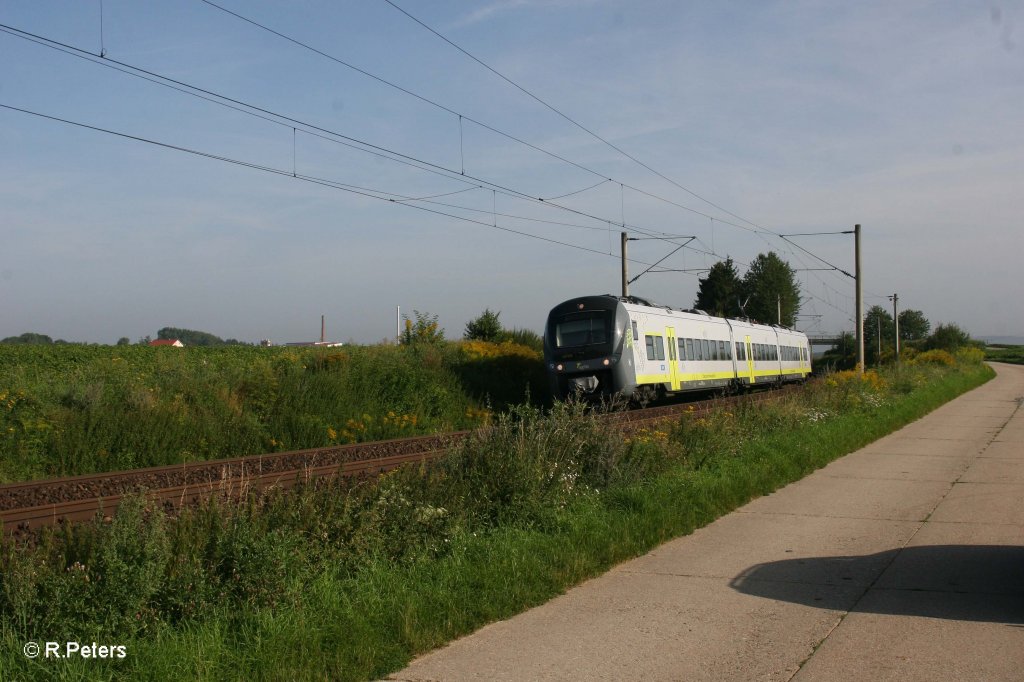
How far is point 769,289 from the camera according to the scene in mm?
117188

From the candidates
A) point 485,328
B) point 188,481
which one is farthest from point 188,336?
point 188,481

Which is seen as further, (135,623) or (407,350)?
(407,350)

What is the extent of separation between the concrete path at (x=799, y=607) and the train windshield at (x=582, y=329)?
43.3 feet

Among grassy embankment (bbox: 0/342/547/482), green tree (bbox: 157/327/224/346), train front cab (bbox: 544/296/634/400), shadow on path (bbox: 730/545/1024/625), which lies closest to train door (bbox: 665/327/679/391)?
train front cab (bbox: 544/296/634/400)

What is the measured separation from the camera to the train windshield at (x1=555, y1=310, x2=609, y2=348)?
2478 centimetres

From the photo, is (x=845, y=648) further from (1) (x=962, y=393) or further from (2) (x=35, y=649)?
(1) (x=962, y=393)

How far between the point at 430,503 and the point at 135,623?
3.27 m

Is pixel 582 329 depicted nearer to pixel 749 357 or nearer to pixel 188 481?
pixel 749 357

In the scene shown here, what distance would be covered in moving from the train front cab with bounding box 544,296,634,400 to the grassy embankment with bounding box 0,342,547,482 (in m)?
2.41

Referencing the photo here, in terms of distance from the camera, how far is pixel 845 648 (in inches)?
235

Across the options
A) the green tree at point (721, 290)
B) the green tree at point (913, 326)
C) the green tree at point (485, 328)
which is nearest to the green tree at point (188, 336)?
the green tree at point (485, 328)

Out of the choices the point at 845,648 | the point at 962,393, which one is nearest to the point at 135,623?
the point at 845,648

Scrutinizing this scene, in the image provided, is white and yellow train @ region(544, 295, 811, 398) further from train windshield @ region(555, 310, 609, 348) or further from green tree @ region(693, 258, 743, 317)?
green tree @ region(693, 258, 743, 317)

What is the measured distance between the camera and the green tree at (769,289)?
116m
